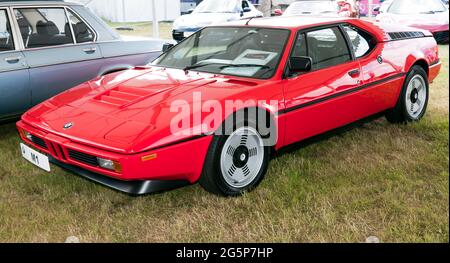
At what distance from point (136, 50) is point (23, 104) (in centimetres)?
146

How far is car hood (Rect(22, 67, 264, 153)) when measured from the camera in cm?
289

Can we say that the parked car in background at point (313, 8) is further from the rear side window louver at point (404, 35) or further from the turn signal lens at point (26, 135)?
the turn signal lens at point (26, 135)

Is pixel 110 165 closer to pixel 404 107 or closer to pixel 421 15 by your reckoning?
pixel 404 107

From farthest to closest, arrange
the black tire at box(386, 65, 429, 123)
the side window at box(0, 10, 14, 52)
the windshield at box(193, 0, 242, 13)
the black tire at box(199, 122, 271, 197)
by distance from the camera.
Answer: the windshield at box(193, 0, 242, 13) < the black tire at box(386, 65, 429, 123) < the side window at box(0, 10, 14, 52) < the black tire at box(199, 122, 271, 197)

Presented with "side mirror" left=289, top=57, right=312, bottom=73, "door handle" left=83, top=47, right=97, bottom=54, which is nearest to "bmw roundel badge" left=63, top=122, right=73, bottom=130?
"side mirror" left=289, top=57, right=312, bottom=73

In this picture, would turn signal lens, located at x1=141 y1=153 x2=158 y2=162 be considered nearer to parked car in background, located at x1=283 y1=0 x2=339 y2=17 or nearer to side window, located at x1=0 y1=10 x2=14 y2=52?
side window, located at x1=0 y1=10 x2=14 y2=52

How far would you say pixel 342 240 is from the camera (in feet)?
9.21

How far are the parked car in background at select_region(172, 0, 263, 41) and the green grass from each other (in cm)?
819

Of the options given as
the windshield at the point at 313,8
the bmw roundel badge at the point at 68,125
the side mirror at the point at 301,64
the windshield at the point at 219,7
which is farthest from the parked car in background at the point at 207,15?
the bmw roundel badge at the point at 68,125

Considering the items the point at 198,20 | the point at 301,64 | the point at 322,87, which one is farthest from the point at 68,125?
the point at 198,20

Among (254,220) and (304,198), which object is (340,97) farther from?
(254,220)

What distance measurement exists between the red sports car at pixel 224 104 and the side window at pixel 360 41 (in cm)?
1

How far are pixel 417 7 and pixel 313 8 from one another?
3009 millimetres

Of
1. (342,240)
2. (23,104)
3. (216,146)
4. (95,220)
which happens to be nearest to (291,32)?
(216,146)
